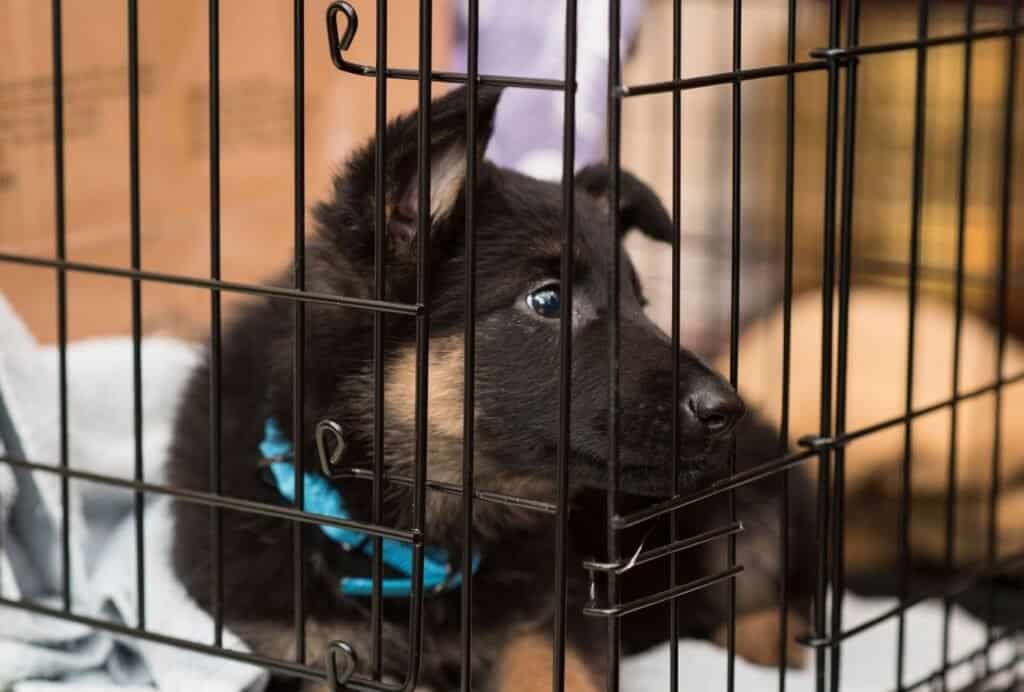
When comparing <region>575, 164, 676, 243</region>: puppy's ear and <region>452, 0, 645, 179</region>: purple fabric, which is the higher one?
<region>452, 0, 645, 179</region>: purple fabric

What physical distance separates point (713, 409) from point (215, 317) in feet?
2.04

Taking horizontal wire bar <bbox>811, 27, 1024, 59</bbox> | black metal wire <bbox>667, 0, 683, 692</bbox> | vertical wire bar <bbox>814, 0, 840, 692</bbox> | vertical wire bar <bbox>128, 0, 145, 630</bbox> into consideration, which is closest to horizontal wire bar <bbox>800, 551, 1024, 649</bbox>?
vertical wire bar <bbox>814, 0, 840, 692</bbox>

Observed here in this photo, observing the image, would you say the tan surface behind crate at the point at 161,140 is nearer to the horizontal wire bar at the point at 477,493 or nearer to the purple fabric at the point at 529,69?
the purple fabric at the point at 529,69

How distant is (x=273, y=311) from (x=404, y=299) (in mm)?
318

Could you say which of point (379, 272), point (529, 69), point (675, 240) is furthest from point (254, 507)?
point (529, 69)

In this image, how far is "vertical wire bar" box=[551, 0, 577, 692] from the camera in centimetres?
146

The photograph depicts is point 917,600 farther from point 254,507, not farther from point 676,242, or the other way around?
point 254,507

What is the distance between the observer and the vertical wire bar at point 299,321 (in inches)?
64.8

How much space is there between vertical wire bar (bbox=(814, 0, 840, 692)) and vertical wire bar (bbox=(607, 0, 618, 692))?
40cm

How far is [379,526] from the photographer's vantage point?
1.70 meters

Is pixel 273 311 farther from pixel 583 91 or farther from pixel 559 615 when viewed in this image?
pixel 583 91

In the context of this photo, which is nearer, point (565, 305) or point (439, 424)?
point (565, 305)

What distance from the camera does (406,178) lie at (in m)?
1.78

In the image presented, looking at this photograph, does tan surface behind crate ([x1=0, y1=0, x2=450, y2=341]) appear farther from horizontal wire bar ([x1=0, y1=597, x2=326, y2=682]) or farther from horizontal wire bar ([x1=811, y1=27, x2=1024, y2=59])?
horizontal wire bar ([x1=811, y1=27, x2=1024, y2=59])
